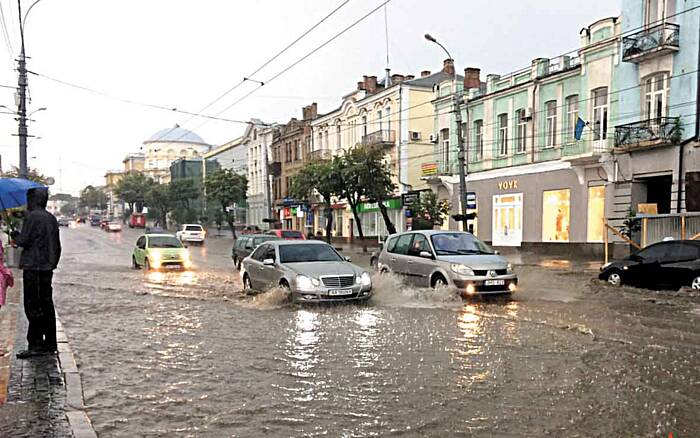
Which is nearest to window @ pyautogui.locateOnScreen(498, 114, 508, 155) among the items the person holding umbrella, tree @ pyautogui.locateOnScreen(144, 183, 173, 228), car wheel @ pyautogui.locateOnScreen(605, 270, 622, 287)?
car wheel @ pyautogui.locateOnScreen(605, 270, 622, 287)

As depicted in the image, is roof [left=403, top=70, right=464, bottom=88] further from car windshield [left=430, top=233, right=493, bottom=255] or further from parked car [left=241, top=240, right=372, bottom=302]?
parked car [left=241, top=240, right=372, bottom=302]

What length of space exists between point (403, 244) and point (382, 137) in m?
29.4

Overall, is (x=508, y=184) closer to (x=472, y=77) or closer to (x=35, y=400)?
(x=472, y=77)

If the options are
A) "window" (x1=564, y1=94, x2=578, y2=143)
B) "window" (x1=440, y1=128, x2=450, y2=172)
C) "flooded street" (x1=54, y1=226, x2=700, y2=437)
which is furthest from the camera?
"window" (x1=440, y1=128, x2=450, y2=172)

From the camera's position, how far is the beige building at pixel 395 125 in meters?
41.6

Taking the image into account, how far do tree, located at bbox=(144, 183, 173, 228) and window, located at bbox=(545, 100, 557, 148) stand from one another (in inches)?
2472

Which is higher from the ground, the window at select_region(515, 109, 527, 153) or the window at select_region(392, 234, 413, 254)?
the window at select_region(515, 109, 527, 153)

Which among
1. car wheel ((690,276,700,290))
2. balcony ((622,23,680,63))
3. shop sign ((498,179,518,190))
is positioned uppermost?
balcony ((622,23,680,63))

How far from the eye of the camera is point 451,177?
1444 inches

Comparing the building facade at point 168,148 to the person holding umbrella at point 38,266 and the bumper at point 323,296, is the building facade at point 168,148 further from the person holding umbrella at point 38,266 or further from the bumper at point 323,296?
the person holding umbrella at point 38,266

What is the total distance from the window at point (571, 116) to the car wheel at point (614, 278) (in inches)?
532

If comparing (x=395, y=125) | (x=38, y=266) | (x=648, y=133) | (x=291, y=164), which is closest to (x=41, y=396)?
(x=38, y=266)

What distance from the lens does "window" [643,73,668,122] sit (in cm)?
2412

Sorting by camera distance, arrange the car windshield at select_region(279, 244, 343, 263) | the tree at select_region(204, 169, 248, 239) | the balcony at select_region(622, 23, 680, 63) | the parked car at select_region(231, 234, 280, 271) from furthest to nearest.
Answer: the tree at select_region(204, 169, 248, 239) < the parked car at select_region(231, 234, 280, 271) < the balcony at select_region(622, 23, 680, 63) < the car windshield at select_region(279, 244, 343, 263)
